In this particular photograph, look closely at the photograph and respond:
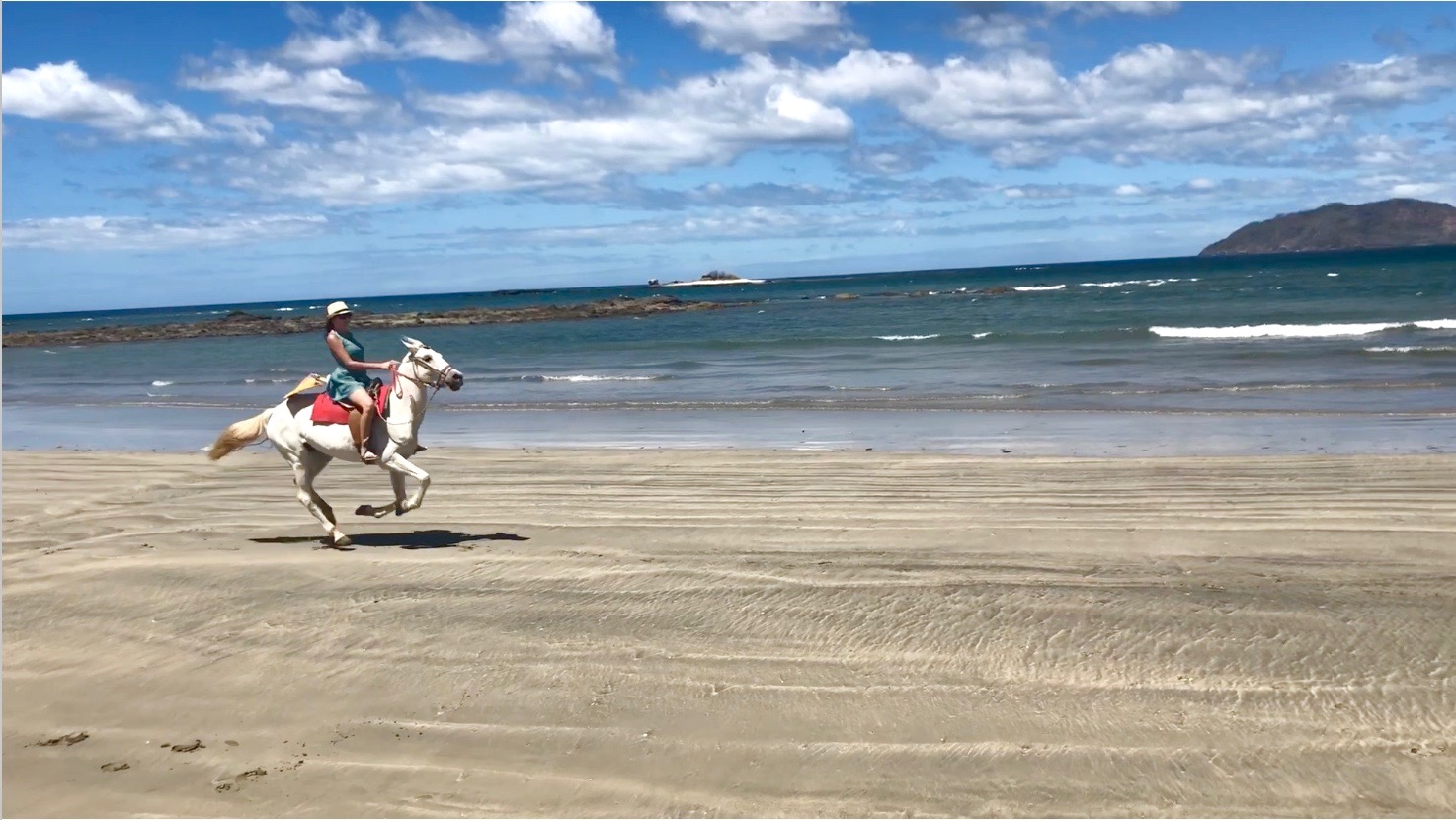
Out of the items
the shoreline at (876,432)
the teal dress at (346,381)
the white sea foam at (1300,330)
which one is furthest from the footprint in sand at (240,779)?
the white sea foam at (1300,330)

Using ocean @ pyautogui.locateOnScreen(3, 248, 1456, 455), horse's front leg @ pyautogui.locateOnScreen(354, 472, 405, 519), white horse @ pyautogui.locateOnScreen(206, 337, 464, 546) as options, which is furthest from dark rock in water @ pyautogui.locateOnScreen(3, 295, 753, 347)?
horse's front leg @ pyautogui.locateOnScreen(354, 472, 405, 519)

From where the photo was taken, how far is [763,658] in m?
6.58

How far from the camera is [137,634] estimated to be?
7473 millimetres

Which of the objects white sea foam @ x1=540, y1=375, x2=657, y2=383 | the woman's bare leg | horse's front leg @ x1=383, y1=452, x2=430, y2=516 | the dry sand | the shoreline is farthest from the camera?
white sea foam @ x1=540, y1=375, x2=657, y2=383

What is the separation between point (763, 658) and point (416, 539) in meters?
4.39

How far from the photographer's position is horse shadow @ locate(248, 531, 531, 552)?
379 inches

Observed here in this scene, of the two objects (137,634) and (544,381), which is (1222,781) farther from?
(544,381)

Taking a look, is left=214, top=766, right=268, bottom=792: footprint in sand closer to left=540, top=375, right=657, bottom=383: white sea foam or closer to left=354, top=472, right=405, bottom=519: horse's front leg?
left=354, top=472, right=405, bottom=519: horse's front leg

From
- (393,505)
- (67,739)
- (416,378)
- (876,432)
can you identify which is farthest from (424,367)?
(876,432)

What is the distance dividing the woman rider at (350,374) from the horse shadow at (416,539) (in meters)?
0.73

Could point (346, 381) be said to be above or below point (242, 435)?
above

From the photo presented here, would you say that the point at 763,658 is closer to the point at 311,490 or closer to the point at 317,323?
the point at 311,490

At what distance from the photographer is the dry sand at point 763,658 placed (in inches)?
201

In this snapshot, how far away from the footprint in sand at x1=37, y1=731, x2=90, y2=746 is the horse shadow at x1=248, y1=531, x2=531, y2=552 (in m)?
3.58
